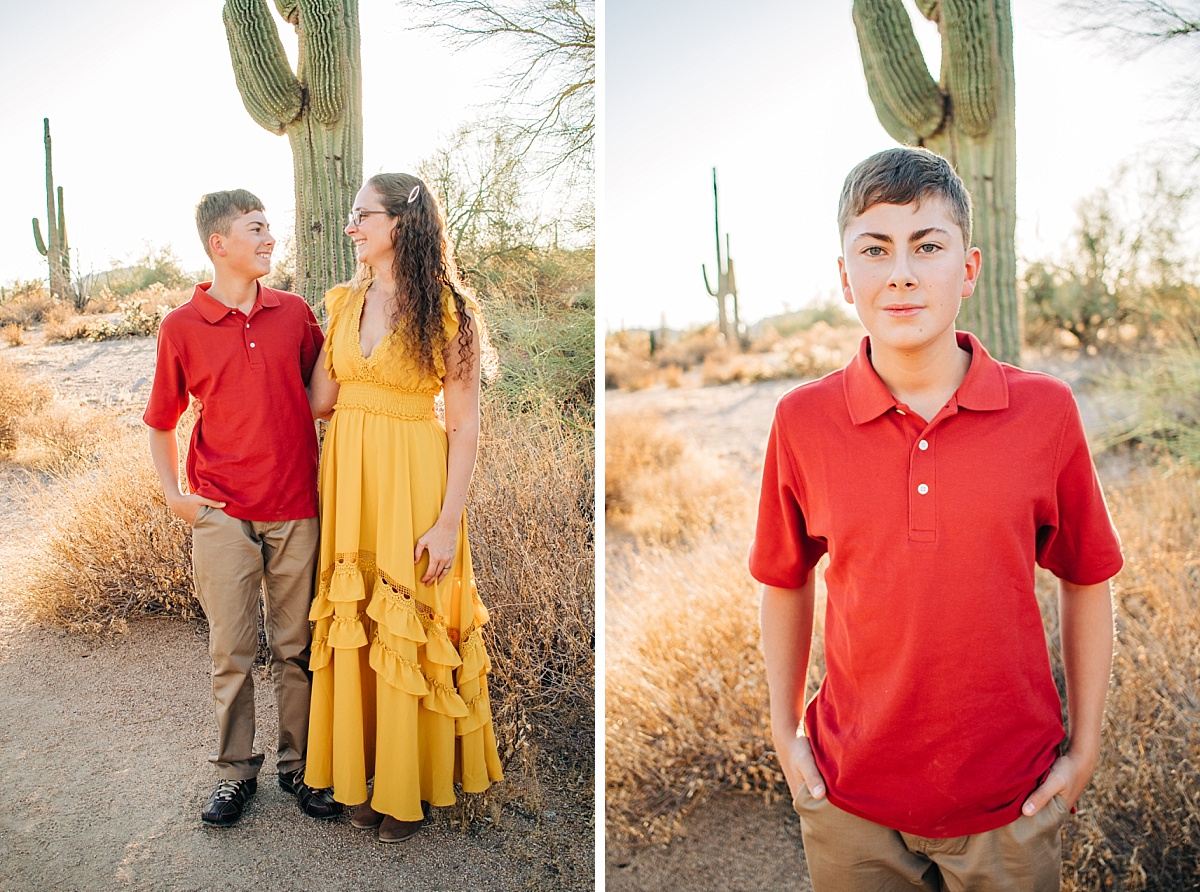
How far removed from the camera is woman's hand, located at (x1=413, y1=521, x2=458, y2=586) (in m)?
2.69

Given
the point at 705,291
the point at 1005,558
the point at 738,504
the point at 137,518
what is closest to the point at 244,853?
the point at 137,518

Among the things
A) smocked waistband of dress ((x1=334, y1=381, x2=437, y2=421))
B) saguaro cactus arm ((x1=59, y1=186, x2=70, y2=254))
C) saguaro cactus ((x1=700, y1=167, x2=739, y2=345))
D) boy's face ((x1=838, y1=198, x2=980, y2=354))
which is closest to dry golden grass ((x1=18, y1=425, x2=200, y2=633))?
smocked waistband of dress ((x1=334, y1=381, x2=437, y2=421))

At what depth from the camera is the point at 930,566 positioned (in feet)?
4.83

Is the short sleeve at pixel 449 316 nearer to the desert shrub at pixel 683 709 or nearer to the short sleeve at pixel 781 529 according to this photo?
the short sleeve at pixel 781 529

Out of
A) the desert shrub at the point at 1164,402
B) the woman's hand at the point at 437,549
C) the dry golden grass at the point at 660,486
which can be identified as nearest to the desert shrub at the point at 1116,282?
the desert shrub at the point at 1164,402

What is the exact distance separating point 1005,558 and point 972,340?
15.7 inches

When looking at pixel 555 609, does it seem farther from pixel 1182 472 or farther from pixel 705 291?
pixel 705 291

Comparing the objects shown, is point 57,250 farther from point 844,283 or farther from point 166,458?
point 844,283

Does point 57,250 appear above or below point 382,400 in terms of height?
above

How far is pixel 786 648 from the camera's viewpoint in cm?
175

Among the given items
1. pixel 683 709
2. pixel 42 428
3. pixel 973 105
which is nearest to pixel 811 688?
pixel 683 709

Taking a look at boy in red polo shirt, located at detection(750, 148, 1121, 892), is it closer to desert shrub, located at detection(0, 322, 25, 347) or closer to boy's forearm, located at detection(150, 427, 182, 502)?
boy's forearm, located at detection(150, 427, 182, 502)

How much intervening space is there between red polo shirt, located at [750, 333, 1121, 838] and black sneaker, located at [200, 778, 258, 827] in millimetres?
2176

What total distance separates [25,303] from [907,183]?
8.30 meters
